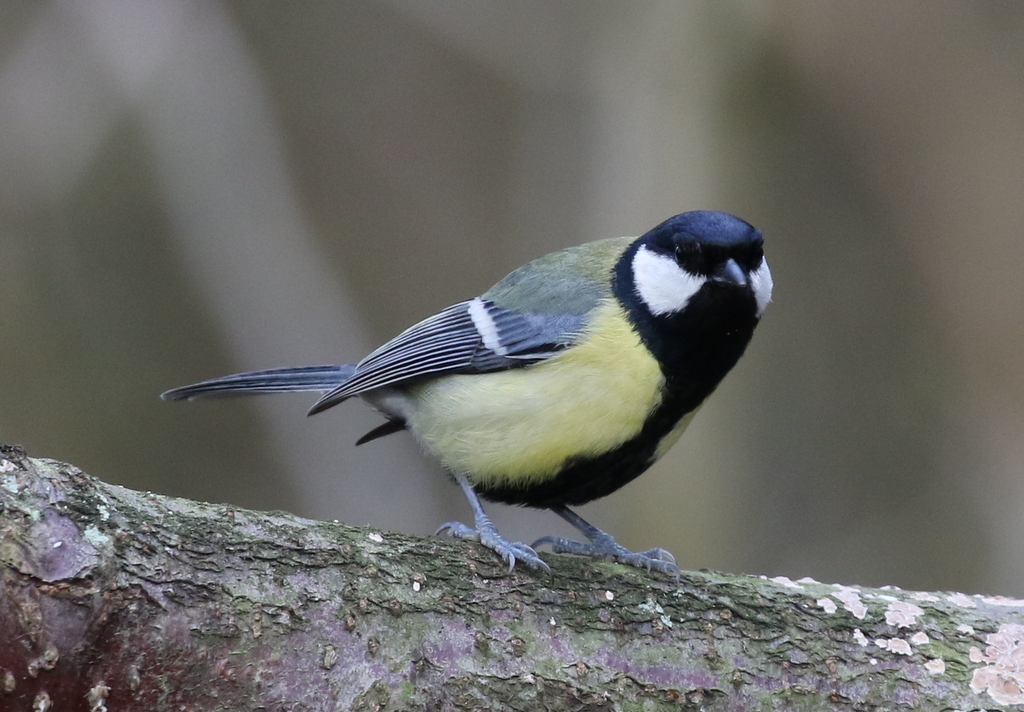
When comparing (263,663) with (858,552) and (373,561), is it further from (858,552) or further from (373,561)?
(858,552)

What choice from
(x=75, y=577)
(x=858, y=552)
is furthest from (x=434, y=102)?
(x=75, y=577)

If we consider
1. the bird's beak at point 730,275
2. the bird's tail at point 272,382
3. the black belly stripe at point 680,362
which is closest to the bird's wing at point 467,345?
the bird's tail at point 272,382

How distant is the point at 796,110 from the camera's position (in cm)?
441

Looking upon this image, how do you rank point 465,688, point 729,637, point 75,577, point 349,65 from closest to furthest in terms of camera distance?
point 75,577 → point 465,688 → point 729,637 → point 349,65

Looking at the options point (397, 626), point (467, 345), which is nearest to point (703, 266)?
point (467, 345)

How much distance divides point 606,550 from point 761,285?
71cm

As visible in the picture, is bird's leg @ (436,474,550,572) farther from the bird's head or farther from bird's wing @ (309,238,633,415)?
the bird's head

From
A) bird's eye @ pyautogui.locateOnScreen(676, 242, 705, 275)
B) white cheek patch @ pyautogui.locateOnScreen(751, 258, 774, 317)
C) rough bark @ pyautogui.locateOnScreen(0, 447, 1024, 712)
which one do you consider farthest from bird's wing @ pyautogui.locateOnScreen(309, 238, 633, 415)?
rough bark @ pyautogui.locateOnScreen(0, 447, 1024, 712)

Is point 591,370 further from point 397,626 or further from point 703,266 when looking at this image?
point 397,626

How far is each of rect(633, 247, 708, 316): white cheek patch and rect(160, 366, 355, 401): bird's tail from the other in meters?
0.91

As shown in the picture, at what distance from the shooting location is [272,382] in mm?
2697

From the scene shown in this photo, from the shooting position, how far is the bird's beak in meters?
2.05

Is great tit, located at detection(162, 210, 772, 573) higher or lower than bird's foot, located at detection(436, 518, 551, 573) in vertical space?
higher

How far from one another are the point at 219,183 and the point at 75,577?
3.21m
